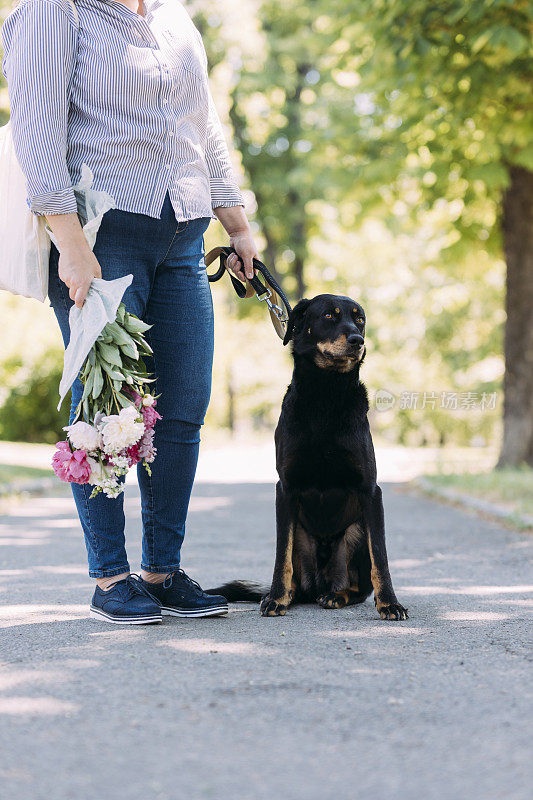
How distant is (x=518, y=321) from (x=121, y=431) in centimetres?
1015

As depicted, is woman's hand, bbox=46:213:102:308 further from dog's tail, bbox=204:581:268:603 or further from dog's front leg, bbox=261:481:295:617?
dog's tail, bbox=204:581:268:603

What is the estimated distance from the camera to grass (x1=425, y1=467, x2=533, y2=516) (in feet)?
28.1

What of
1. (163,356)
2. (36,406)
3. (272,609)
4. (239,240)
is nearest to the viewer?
(163,356)

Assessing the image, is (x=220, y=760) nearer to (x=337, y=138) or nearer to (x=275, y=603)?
(x=275, y=603)

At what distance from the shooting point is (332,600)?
3.95 m

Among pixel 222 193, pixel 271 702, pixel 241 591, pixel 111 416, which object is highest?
pixel 222 193

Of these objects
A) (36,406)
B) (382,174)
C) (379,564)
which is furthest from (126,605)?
(36,406)

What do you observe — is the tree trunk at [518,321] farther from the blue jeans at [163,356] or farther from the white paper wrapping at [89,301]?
the white paper wrapping at [89,301]

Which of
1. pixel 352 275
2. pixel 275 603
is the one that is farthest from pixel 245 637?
pixel 352 275

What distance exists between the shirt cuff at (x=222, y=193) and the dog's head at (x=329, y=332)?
0.56 m

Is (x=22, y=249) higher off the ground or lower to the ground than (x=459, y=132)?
lower

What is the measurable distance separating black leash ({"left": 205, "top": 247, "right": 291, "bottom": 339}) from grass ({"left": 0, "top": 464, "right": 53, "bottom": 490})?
23.0ft

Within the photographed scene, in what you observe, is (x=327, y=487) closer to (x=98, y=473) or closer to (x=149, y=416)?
(x=149, y=416)

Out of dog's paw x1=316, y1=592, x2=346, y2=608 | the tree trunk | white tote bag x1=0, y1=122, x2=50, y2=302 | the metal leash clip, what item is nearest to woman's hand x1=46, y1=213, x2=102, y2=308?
white tote bag x1=0, y1=122, x2=50, y2=302
